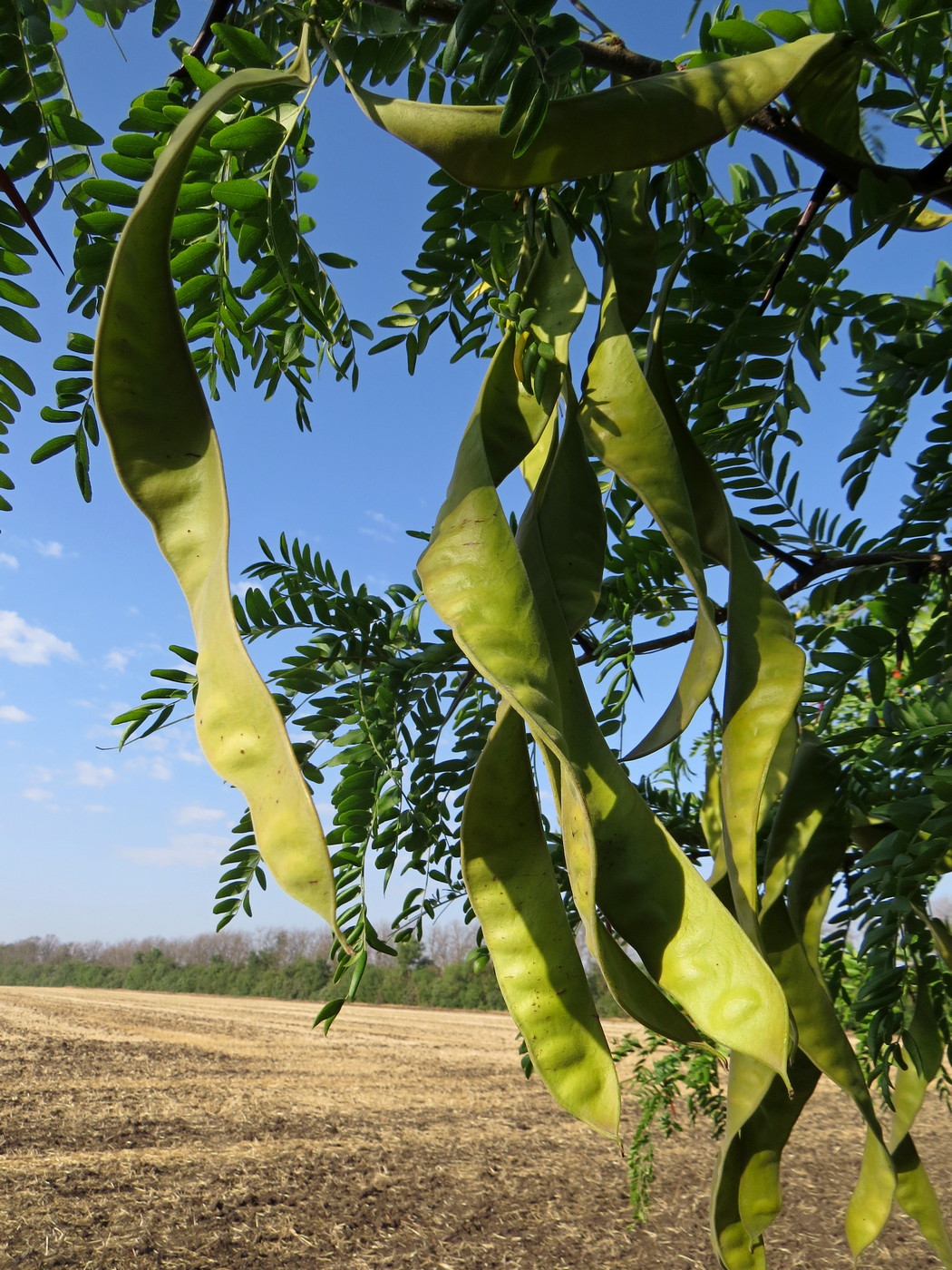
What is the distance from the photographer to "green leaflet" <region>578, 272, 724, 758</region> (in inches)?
22.8

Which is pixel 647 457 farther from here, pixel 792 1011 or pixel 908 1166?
pixel 908 1166

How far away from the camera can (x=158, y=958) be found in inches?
1055

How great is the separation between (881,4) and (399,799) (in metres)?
1.00

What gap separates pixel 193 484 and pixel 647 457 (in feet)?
0.93

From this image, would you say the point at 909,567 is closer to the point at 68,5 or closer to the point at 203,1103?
the point at 68,5

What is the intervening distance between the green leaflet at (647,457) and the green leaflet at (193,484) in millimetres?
246

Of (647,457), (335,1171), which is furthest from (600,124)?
(335,1171)

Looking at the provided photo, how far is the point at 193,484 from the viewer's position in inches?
21.4

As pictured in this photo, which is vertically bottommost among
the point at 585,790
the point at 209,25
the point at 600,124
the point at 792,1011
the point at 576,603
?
the point at 792,1011

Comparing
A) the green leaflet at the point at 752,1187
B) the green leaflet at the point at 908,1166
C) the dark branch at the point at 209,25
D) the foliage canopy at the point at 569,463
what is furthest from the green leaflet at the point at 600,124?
the green leaflet at the point at 908,1166

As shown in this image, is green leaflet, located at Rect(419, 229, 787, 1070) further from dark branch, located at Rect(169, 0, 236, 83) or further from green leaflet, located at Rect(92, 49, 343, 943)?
dark branch, located at Rect(169, 0, 236, 83)

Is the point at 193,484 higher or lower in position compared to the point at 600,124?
lower

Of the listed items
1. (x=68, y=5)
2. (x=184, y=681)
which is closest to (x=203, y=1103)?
(x=184, y=681)

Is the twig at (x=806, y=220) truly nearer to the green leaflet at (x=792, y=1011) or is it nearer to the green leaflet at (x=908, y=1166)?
the green leaflet at (x=792, y=1011)
